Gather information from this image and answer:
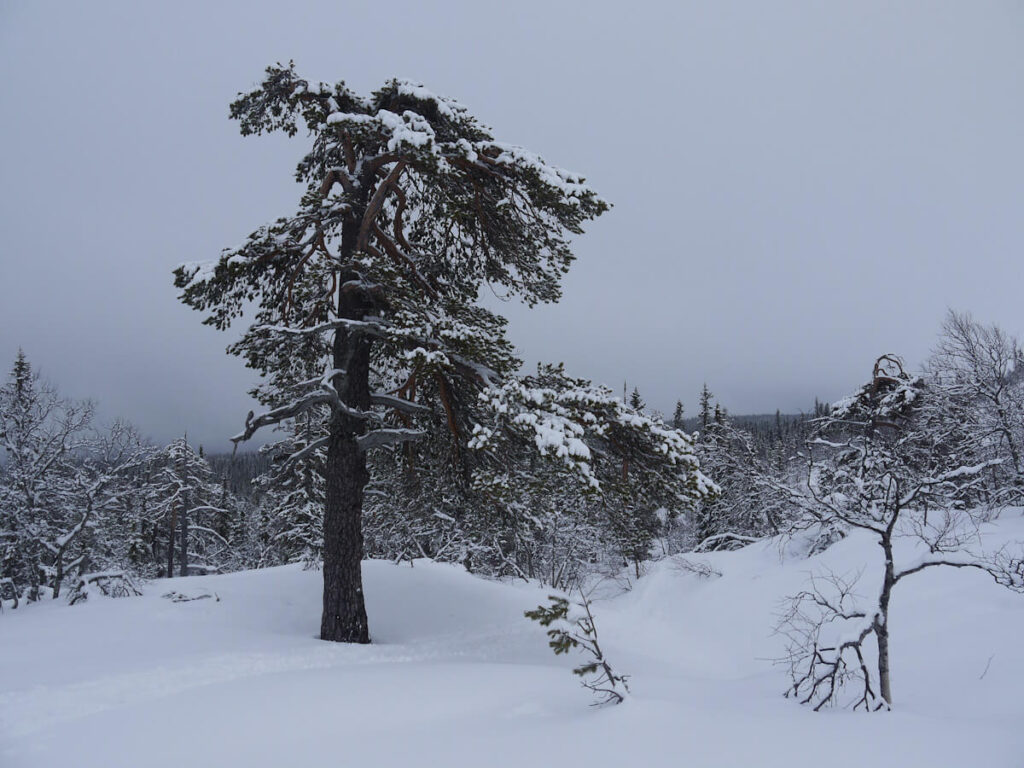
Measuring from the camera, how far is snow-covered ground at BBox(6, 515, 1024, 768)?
335 cm

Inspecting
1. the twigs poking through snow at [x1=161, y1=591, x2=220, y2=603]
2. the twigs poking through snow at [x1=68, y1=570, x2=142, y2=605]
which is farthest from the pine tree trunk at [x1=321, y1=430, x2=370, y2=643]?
the twigs poking through snow at [x1=68, y1=570, x2=142, y2=605]

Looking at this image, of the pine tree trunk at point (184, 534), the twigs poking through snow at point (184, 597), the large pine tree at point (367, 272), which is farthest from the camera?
the pine tree trunk at point (184, 534)

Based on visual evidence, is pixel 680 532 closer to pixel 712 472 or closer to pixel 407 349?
pixel 712 472

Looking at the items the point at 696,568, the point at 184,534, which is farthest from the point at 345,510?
the point at 184,534

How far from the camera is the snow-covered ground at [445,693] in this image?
3.35 metres

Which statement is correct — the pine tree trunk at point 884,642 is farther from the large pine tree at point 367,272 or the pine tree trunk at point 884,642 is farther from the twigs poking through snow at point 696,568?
the twigs poking through snow at point 696,568

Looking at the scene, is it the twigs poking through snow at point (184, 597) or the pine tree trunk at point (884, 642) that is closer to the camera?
the pine tree trunk at point (884, 642)

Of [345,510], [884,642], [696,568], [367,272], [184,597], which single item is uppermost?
[367,272]

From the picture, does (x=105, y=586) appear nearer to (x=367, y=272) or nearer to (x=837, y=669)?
(x=367, y=272)

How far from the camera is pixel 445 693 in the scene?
468 centimetres

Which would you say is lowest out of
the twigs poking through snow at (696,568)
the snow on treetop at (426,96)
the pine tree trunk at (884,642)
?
the twigs poking through snow at (696,568)

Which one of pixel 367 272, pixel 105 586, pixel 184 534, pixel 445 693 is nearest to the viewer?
pixel 445 693

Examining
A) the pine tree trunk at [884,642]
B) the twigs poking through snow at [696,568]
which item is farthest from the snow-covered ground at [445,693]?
the twigs poking through snow at [696,568]

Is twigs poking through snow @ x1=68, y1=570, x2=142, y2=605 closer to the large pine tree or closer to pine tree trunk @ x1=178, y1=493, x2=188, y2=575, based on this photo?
the large pine tree
